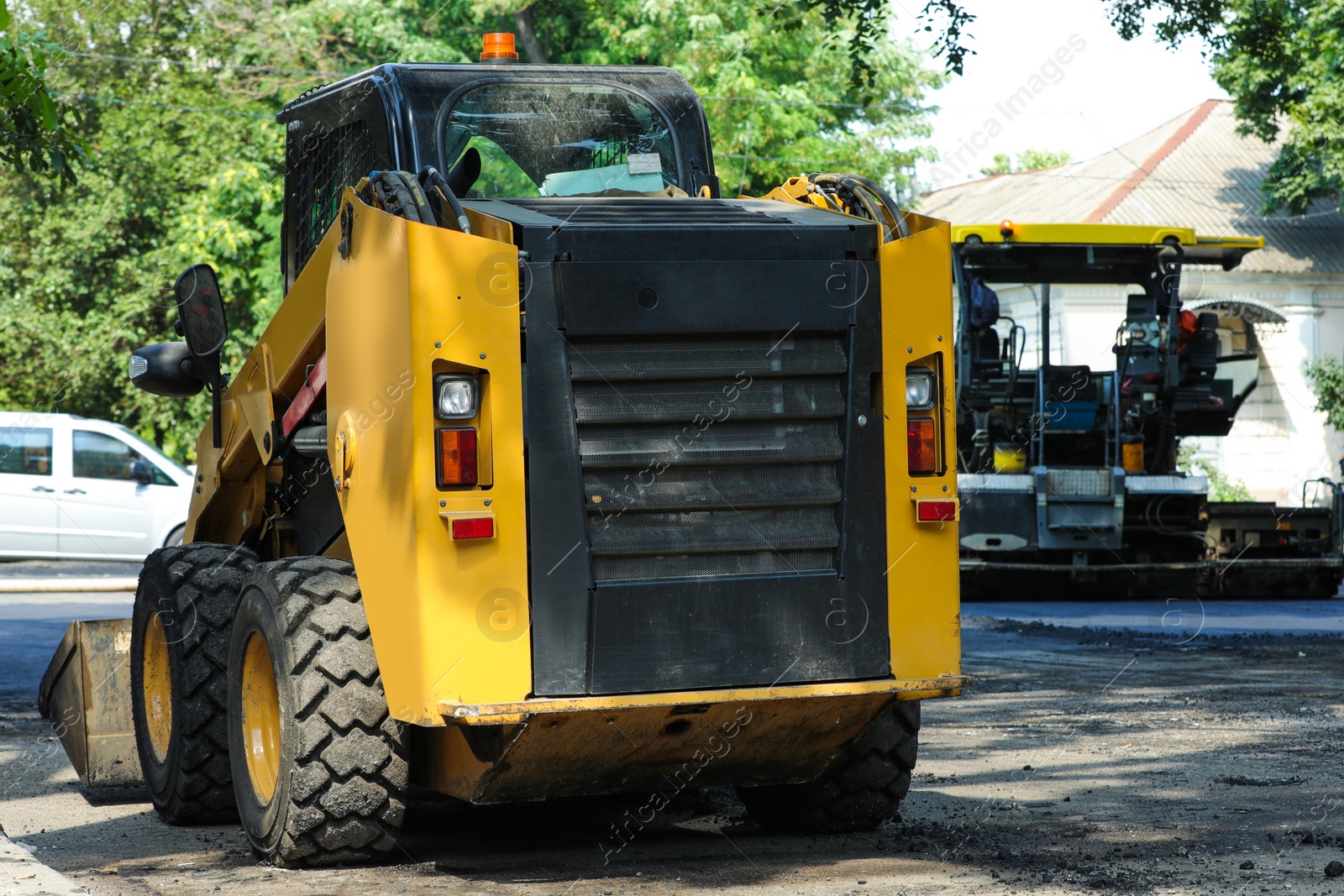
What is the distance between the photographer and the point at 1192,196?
3400 centimetres

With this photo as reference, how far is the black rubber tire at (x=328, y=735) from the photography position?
4844mm

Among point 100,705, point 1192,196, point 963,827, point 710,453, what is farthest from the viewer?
point 1192,196

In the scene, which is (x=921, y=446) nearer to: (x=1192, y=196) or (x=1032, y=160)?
(x=1192, y=196)

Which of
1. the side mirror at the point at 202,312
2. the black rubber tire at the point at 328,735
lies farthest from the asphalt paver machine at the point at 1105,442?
the black rubber tire at the point at 328,735

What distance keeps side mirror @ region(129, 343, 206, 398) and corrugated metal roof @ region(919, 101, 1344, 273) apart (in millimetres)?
24057

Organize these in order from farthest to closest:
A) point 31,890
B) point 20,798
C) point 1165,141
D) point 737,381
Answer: point 1165,141, point 20,798, point 737,381, point 31,890

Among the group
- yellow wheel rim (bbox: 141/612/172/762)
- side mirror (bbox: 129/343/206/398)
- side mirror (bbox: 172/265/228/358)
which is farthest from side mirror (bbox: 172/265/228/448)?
yellow wheel rim (bbox: 141/612/172/762)

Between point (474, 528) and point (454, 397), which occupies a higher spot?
point (454, 397)

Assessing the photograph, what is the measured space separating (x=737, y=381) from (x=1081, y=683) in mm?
5944

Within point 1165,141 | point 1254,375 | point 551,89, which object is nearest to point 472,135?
point 551,89

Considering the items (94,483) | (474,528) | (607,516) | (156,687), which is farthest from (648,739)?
(94,483)

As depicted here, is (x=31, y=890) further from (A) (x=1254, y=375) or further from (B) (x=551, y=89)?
(A) (x=1254, y=375)

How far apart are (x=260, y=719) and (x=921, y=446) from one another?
2389mm

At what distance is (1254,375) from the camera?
54.9 feet
